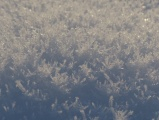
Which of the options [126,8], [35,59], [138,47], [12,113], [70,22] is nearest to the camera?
[12,113]

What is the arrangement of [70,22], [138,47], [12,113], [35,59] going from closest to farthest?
[12,113] → [35,59] → [138,47] → [70,22]

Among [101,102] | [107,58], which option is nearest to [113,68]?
[107,58]

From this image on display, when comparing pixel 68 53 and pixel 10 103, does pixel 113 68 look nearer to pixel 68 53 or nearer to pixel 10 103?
pixel 68 53

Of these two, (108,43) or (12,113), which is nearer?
(12,113)

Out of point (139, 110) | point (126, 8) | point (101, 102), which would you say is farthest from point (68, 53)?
point (126, 8)

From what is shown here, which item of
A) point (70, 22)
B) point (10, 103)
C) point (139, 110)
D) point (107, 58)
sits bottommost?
point (139, 110)

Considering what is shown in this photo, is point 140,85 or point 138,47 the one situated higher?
point 138,47

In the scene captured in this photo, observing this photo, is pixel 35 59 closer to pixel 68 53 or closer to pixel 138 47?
pixel 68 53
